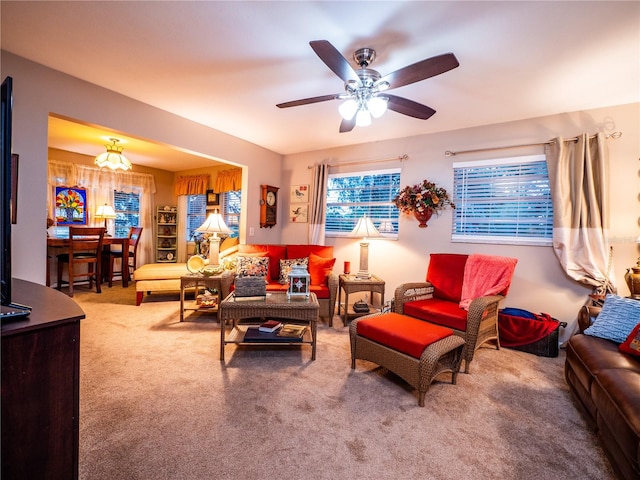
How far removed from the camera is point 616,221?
2854mm

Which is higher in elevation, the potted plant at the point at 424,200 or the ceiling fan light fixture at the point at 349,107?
the ceiling fan light fixture at the point at 349,107

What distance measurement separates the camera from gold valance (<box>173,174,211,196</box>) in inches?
239

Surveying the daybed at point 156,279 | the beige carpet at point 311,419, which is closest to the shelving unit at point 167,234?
the daybed at point 156,279

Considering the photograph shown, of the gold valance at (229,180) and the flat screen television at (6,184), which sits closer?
the flat screen television at (6,184)

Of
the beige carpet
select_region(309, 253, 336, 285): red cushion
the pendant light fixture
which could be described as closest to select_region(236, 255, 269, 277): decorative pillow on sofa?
select_region(309, 253, 336, 285): red cushion

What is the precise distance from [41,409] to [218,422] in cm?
97

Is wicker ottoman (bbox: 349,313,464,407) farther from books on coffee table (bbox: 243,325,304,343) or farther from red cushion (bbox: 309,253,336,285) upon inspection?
red cushion (bbox: 309,253,336,285)

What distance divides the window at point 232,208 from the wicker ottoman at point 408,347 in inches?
160

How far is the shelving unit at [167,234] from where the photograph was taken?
6.40m

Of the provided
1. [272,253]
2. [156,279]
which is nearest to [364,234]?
[272,253]

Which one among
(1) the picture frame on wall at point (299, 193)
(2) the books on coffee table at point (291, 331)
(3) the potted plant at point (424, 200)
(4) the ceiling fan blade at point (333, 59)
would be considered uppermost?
(4) the ceiling fan blade at point (333, 59)

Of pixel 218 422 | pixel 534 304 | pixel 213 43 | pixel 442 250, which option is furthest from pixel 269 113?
pixel 534 304

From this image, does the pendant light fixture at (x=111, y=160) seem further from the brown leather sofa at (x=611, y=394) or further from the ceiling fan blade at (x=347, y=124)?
the brown leather sofa at (x=611, y=394)

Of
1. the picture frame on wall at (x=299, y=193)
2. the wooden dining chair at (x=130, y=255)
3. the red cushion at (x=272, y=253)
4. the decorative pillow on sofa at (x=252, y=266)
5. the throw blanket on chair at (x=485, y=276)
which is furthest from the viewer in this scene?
the wooden dining chair at (x=130, y=255)
